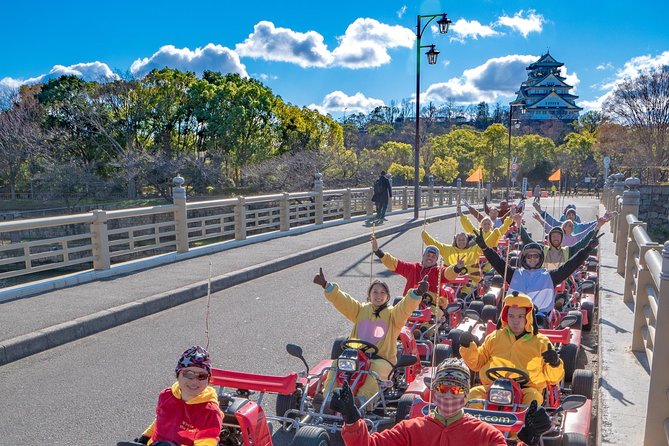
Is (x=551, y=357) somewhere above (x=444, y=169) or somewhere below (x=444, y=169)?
below

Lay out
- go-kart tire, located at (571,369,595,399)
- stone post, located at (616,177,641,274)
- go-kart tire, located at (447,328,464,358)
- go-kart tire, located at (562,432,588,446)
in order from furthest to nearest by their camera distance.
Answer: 1. stone post, located at (616,177,641,274)
2. go-kart tire, located at (447,328,464,358)
3. go-kart tire, located at (571,369,595,399)
4. go-kart tire, located at (562,432,588,446)

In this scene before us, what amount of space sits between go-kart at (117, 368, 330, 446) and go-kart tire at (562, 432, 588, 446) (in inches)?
64.1

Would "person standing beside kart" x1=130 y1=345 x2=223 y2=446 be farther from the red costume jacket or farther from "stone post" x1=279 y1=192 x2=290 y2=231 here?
"stone post" x1=279 y1=192 x2=290 y2=231

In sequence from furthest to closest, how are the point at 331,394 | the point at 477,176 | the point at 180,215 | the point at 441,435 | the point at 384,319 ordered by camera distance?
the point at 477,176 < the point at 180,215 < the point at 384,319 < the point at 331,394 < the point at 441,435

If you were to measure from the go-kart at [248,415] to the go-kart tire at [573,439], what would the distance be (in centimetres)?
163

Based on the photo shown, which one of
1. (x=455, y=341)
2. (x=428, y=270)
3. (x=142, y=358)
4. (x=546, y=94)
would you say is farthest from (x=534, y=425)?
(x=546, y=94)

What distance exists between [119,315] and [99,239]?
2937mm

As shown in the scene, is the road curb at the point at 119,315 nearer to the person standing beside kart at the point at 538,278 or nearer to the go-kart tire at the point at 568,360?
the person standing beside kart at the point at 538,278

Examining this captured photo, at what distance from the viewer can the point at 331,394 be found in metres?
4.60

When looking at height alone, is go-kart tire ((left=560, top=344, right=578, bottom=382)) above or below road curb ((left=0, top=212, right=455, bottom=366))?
above

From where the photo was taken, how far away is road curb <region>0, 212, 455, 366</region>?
6.66 metres

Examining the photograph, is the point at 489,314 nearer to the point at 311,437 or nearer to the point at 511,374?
the point at 511,374

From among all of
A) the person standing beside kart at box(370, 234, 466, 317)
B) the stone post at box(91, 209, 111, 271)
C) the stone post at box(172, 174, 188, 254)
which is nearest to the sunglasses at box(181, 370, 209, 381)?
the person standing beside kart at box(370, 234, 466, 317)

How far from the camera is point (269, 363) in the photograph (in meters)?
6.28
